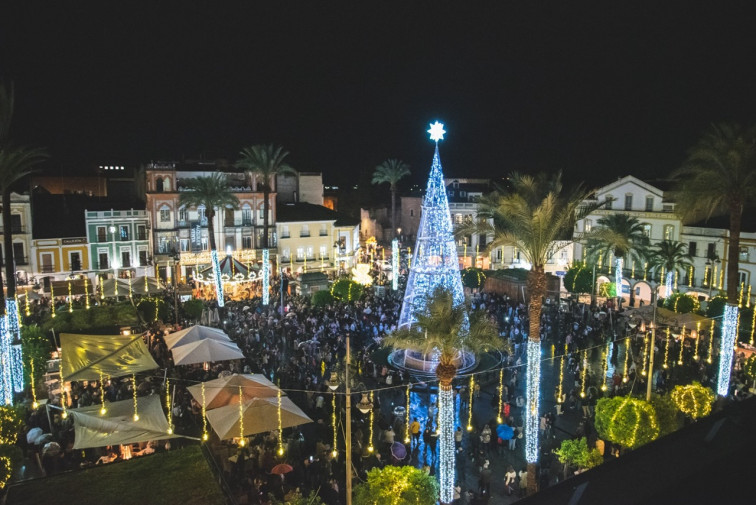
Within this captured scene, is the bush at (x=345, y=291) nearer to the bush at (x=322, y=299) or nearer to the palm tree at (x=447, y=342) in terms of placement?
the bush at (x=322, y=299)

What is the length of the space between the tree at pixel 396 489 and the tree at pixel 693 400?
325 inches

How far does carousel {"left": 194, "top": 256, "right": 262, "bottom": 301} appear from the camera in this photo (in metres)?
35.7

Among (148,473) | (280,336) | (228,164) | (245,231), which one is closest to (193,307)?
(280,336)

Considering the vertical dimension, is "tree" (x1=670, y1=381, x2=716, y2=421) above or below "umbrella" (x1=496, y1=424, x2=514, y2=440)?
above

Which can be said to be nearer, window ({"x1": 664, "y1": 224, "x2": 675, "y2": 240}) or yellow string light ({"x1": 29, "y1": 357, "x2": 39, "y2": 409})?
yellow string light ({"x1": 29, "y1": 357, "x2": 39, "y2": 409})

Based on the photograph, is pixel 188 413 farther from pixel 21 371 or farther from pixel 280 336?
pixel 280 336

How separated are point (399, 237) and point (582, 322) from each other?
30859mm

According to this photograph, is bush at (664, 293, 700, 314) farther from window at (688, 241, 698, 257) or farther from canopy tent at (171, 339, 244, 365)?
canopy tent at (171, 339, 244, 365)

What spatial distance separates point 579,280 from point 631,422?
2315 cm

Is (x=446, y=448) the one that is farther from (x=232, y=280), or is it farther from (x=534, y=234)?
(x=232, y=280)

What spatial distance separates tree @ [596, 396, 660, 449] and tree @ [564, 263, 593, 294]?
22.4m

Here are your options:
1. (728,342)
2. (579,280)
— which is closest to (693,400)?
(728,342)

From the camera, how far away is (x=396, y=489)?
34.1 ft

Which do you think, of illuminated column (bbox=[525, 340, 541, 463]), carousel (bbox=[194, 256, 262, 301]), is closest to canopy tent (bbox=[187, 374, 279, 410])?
illuminated column (bbox=[525, 340, 541, 463])
